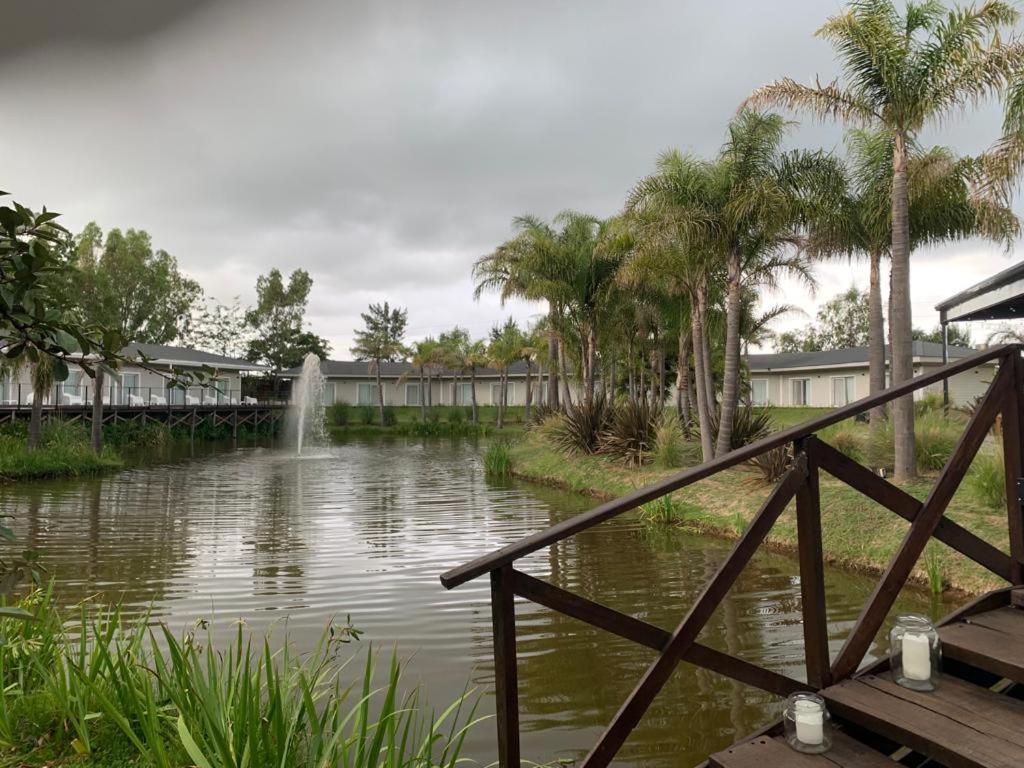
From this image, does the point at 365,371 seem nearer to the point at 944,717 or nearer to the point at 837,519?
the point at 837,519

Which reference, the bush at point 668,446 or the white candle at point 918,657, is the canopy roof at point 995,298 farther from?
the white candle at point 918,657

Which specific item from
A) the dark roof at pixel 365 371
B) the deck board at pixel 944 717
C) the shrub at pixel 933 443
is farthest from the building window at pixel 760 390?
the deck board at pixel 944 717

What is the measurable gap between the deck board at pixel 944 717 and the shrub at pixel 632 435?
40.1 ft

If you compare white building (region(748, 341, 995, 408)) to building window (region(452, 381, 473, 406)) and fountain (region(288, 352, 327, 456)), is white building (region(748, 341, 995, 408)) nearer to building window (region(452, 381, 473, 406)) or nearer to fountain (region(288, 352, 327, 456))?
building window (region(452, 381, 473, 406))

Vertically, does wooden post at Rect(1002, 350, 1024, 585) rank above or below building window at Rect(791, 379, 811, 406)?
below

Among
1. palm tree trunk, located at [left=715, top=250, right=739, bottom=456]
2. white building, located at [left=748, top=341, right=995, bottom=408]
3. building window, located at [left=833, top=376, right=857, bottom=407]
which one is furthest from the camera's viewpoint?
building window, located at [left=833, top=376, right=857, bottom=407]

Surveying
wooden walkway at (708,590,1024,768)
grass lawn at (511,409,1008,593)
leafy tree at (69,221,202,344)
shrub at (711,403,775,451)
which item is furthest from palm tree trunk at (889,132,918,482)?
leafy tree at (69,221,202,344)

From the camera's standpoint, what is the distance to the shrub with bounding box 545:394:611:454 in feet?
A: 55.5

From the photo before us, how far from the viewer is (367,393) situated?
161 feet

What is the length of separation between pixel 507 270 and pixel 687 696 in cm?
2155

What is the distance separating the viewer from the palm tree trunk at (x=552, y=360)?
23.1 metres

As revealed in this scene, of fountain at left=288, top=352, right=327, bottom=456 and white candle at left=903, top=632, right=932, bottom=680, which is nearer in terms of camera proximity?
white candle at left=903, top=632, right=932, bottom=680

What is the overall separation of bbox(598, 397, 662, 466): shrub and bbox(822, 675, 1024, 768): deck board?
12.2 m

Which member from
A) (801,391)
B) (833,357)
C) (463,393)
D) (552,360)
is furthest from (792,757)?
(463,393)
